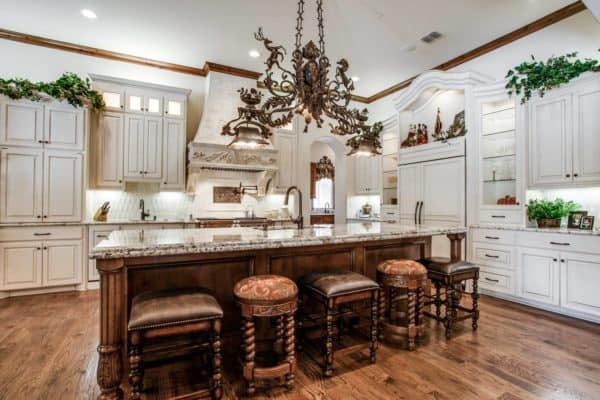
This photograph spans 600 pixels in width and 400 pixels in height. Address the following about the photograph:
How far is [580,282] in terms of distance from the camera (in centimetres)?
326

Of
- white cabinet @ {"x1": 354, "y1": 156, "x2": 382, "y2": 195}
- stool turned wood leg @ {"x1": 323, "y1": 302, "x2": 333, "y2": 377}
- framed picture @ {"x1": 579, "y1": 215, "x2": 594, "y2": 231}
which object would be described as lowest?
stool turned wood leg @ {"x1": 323, "y1": 302, "x2": 333, "y2": 377}

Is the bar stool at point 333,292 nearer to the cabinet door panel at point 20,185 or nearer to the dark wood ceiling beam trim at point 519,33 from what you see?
the cabinet door panel at point 20,185

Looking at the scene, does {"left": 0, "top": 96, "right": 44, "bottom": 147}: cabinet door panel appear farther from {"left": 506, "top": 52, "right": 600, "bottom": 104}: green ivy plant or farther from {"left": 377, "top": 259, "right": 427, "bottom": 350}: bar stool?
{"left": 506, "top": 52, "right": 600, "bottom": 104}: green ivy plant

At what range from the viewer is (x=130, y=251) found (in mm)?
1747

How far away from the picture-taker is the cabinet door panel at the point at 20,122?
13.0 feet

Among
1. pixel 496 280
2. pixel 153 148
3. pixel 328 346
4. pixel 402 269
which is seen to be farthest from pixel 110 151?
pixel 496 280

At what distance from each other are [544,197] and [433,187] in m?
1.35

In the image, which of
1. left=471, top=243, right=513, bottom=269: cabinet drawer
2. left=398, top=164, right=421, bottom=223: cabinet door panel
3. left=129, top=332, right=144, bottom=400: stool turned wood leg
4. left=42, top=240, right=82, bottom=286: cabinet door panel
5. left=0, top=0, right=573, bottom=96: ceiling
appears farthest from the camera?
left=398, top=164, right=421, bottom=223: cabinet door panel

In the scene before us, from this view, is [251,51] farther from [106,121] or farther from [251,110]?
[251,110]

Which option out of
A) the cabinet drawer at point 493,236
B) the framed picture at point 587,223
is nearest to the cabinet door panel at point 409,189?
the cabinet drawer at point 493,236

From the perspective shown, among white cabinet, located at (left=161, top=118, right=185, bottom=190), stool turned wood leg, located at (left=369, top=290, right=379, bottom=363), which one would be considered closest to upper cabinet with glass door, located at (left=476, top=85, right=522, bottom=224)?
stool turned wood leg, located at (left=369, top=290, right=379, bottom=363)

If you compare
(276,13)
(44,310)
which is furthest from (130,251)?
(276,13)

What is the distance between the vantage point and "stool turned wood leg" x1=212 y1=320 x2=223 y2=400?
176 centimetres

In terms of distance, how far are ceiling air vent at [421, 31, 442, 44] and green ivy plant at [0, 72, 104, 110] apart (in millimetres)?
4725
